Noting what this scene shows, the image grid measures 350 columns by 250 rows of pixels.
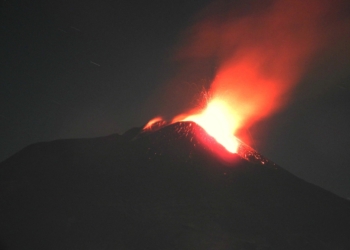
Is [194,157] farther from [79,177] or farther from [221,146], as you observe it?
[79,177]

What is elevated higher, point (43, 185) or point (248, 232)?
point (248, 232)

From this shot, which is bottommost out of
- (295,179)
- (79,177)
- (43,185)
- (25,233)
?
(25,233)

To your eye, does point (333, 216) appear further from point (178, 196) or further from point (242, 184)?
point (178, 196)

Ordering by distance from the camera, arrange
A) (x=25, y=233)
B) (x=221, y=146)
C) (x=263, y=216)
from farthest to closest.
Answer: (x=221, y=146) < (x=263, y=216) < (x=25, y=233)

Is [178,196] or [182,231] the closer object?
[182,231]

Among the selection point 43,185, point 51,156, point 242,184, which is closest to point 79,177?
point 43,185

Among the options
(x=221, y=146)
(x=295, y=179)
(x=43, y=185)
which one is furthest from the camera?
(x=221, y=146)
